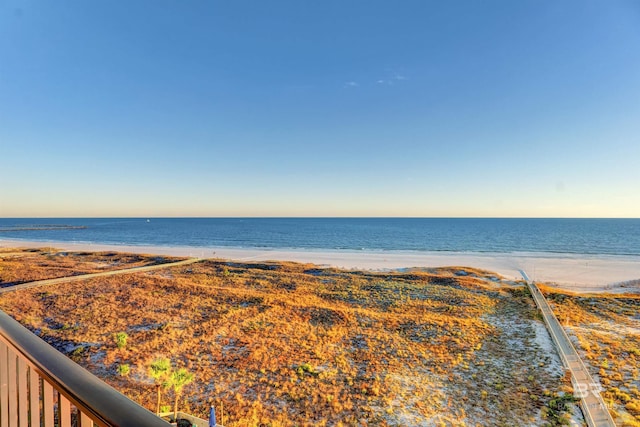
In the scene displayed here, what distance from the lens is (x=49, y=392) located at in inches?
51.3

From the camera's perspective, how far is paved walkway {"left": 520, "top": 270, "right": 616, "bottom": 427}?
792 centimetres

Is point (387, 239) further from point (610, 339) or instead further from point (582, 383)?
point (582, 383)

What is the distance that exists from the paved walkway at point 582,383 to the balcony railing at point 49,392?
1076 centimetres

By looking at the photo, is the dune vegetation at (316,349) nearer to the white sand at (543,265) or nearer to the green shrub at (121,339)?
the green shrub at (121,339)

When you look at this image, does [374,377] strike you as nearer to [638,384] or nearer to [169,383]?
[169,383]

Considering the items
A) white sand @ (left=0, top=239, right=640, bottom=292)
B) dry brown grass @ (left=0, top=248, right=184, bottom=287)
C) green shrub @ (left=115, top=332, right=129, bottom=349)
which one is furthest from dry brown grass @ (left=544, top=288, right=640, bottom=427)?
dry brown grass @ (left=0, top=248, right=184, bottom=287)

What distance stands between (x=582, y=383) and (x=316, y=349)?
8393mm

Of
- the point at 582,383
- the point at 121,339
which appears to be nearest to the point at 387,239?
the point at 582,383

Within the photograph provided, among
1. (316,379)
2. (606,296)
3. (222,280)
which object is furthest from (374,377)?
(606,296)

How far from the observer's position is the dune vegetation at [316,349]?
28.1 ft

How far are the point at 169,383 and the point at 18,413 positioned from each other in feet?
24.5

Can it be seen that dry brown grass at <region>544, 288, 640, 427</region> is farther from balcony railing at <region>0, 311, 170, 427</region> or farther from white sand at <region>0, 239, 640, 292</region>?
balcony railing at <region>0, 311, 170, 427</region>

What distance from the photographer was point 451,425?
7.94 metres

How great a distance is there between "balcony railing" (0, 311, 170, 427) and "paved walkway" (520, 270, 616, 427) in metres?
10.8
